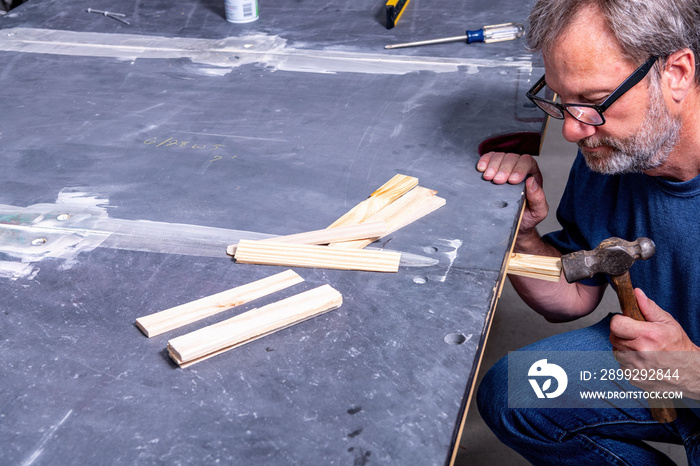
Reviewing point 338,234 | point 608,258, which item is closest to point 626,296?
point 608,258

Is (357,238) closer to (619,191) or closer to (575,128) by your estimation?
(575,128)

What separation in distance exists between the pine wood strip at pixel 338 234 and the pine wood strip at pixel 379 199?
0.03m

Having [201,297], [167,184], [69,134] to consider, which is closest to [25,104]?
[69,134]

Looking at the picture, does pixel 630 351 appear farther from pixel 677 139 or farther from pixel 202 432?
pixel 202 432

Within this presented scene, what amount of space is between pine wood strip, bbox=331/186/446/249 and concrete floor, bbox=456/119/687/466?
1.19 meters

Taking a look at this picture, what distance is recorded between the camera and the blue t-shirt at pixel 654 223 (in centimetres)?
147

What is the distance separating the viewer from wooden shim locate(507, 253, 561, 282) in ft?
4.32

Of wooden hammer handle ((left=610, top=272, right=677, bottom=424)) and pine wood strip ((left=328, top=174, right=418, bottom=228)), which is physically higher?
pine wood strip ((left=328, top=174, right=418, bottom=228))

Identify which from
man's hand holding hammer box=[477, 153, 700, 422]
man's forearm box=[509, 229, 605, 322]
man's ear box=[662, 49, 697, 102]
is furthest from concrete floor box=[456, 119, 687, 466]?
man's ear box=[662, 49, 697, 102]

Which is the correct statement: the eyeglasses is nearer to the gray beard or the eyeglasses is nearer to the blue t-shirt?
the gray beard

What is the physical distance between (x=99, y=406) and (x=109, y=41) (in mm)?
1594

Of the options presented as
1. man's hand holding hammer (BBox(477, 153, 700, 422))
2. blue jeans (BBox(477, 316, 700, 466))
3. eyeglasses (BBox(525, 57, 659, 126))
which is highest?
eyeglasses (BBox(525, 57, 659, 126))

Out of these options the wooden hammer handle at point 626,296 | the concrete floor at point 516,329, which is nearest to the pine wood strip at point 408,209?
the wooden hammer handle at point 626,296

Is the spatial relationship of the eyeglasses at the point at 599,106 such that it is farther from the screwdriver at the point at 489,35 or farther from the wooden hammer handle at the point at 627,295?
the screwdriver at the point at 489,35
